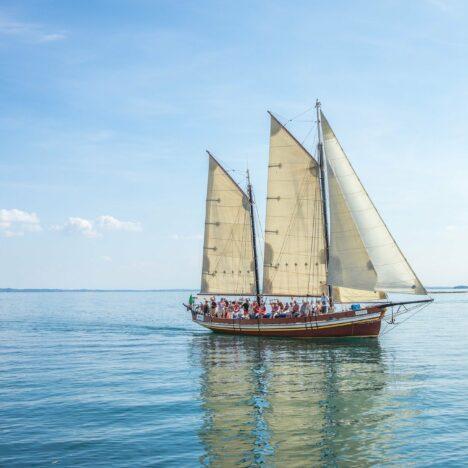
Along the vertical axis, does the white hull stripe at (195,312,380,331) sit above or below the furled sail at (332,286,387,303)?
below

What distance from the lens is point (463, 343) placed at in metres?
55.0

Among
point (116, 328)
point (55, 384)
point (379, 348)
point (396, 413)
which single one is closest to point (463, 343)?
point (379, 348)

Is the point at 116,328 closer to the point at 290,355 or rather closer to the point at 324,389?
the point at 290,355

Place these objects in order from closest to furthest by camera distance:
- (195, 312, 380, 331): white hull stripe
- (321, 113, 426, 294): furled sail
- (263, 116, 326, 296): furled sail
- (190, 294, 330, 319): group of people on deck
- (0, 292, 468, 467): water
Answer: (0, 292, 468, 467): water → (321, 113, 426, 294): furled sail → (195, 312, 380, 331): white hull stripe → (190, 294, 330, 319): group of people on deck → (263, 116, 326, 296): furled sail

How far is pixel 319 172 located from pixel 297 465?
136 feet

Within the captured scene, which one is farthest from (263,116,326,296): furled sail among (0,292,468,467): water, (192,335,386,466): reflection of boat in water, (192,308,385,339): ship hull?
(192,335,386,466): reflection of boat in water

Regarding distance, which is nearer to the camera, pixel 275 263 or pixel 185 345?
pixel 185 345

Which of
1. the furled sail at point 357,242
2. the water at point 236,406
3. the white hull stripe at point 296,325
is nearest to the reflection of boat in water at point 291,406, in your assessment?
the water at point 236,406

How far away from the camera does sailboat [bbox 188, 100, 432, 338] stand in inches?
1948

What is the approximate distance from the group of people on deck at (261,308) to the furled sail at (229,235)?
1760 millimetres

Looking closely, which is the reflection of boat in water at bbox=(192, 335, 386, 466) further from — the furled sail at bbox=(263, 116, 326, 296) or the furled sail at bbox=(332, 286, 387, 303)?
the furled sail at bbox=(263, 116, 326, 296)

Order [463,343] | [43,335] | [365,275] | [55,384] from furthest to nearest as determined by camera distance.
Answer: [43,335], [463,343], [365,275], [55,384]

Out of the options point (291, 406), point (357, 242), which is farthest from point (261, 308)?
point (291, 406)

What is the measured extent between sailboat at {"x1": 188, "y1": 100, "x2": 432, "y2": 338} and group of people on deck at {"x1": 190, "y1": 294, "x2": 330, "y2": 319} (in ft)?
2.04
